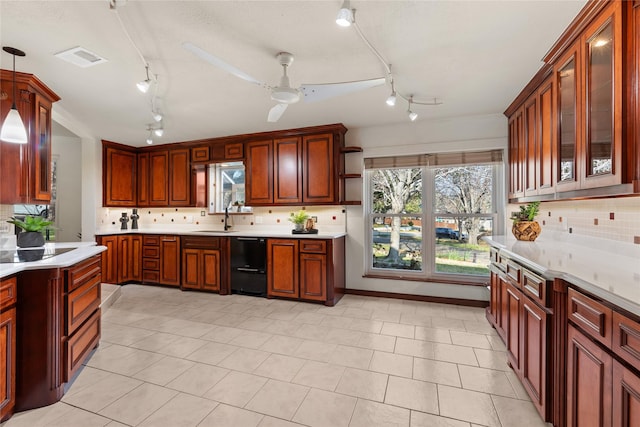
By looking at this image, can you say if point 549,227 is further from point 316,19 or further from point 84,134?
point 84,134

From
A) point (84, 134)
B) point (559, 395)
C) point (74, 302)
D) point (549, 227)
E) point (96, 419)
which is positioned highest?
point (84, 134)

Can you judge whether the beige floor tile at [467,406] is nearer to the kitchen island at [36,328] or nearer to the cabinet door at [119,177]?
the kitchen island at [36,328]

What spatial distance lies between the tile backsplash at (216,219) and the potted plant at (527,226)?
7.24ft

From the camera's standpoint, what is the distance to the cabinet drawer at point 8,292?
5.43 ft

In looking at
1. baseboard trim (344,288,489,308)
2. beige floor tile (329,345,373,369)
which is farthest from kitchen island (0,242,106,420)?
baseboard trim (344,288,489,308)

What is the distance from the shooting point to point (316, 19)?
1844 millimetres

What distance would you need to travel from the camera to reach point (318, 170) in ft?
13.7

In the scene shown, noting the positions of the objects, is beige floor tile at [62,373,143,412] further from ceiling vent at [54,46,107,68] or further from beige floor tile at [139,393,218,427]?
ceiling vent at [54,46,107,68]

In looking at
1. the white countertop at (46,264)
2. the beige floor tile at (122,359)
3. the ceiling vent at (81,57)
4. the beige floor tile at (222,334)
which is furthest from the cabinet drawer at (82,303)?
the ceiling vent at (81,57)

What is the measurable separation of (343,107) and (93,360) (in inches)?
134

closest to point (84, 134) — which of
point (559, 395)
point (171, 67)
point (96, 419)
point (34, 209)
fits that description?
point (34, 209)

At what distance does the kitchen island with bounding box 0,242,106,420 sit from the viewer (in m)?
1.72

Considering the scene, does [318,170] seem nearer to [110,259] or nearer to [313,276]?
[313,276]

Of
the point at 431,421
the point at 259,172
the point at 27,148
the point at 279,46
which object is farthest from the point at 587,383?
the point at 27,148
